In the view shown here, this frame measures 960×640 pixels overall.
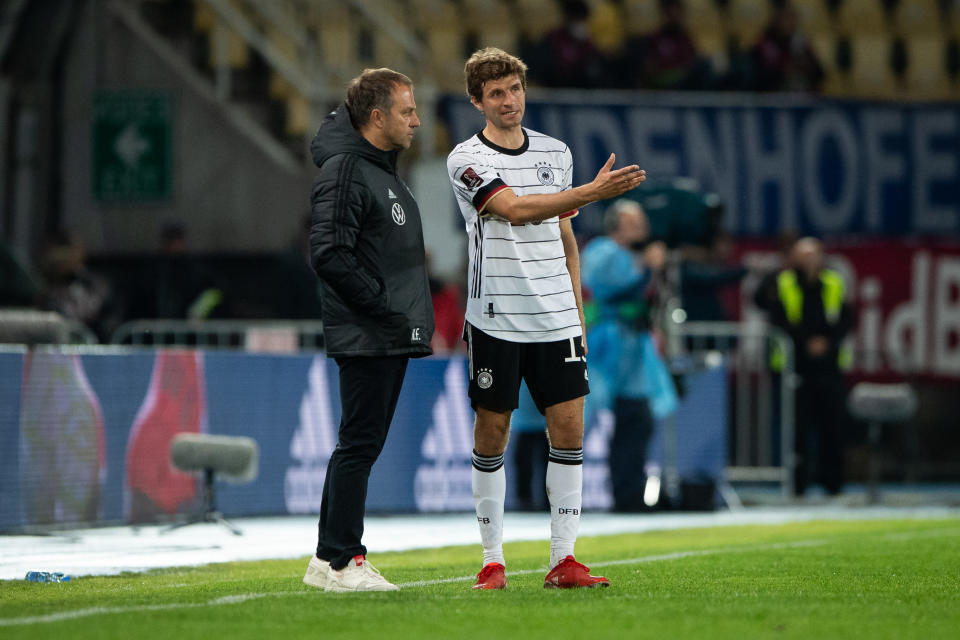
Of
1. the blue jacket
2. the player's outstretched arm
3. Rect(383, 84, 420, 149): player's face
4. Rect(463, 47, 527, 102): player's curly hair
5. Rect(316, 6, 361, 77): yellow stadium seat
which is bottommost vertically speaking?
the blue jacket

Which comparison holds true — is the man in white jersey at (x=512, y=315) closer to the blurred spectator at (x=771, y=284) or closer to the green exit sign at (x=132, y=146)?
the blurred spectator at (x=771, y=284)

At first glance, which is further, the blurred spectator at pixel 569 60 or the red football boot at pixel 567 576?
the blurred spectator at pixel 569 60

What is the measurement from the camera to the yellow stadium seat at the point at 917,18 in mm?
20875

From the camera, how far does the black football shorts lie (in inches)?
275

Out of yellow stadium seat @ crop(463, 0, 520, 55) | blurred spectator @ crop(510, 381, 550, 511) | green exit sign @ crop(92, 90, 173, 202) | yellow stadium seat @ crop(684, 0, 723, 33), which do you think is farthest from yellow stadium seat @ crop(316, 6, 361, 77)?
blurred spectator @ crop(510, 381, 550, 511)

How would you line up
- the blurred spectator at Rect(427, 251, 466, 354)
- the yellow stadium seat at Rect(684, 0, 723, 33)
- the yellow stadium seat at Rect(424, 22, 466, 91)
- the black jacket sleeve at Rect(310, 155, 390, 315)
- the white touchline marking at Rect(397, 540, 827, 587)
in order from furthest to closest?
the yellow stadium seat at Rect(684, 0, 723, 33) → the yellow stadium seat at Rect(424, 22, 466, 91) → the blurred spectator at Rect(427, 251, 466, 354) → the white touchline marking at Rect(397, 540, 827, 587) → the black jacket sleeve at Rect(310, 155, 390, 315)

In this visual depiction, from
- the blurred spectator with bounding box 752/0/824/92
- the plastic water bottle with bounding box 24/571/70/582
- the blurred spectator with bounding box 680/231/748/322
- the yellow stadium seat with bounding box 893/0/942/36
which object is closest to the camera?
the plastic water bottle with bounding box 24/571/70/582

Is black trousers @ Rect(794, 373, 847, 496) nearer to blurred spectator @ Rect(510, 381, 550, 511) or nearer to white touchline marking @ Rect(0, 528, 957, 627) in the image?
blurred spectator @ Rect(510, 381, 550, 511)

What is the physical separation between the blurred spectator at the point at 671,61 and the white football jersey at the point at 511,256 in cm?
1164

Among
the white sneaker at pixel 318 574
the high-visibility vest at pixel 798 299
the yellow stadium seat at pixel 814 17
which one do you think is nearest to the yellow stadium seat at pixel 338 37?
the yellow stadium seat at pixel 814 17

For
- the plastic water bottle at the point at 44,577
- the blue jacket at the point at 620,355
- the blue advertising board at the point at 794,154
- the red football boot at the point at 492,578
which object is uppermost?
the blue advertising board at the point at 794,154

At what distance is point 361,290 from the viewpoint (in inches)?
271

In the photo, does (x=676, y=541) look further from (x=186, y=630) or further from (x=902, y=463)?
(x=902, y=463)

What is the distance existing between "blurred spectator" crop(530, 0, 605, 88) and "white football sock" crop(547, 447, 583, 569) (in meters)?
11.6
